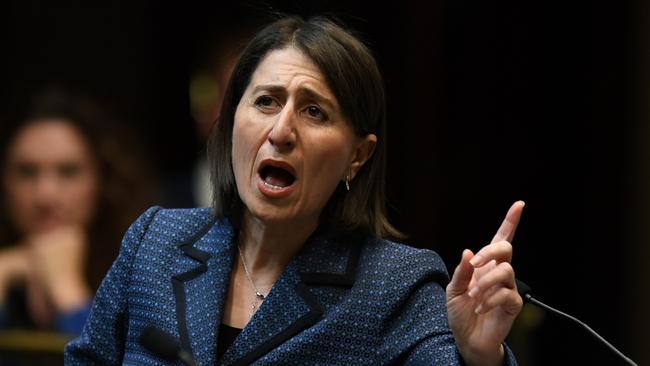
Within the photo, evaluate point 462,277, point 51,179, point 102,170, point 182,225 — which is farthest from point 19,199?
point 462,277

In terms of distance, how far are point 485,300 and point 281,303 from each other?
0.44m

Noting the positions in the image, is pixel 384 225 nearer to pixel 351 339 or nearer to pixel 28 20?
pixel 351 339

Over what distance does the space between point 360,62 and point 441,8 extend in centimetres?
295

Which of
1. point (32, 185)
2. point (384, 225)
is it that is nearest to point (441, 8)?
point (32, 185)

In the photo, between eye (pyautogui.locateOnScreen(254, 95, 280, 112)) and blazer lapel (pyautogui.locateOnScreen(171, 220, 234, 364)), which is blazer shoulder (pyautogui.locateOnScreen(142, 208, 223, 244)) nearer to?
blazer lapel (pyautogui.locateOnScreen(171, 220, 234, 364))

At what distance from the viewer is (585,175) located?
5.32 m

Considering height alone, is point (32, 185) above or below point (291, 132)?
below

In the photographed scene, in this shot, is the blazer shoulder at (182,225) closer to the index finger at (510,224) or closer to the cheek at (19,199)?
the index finger at (510,224)

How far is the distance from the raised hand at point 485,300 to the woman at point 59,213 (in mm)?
2613

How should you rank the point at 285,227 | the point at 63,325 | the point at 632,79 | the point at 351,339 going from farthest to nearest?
the point at 632,79 < the point at 63,325 < the point at 285,227 < the point at 351,339

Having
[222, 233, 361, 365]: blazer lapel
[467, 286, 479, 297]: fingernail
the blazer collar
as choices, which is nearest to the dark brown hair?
the blazer collar

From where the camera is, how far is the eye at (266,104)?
2.44m

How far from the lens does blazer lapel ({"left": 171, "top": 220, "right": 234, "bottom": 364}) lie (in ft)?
7.77

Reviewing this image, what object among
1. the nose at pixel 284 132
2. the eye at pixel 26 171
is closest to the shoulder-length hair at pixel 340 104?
the nose at pixel 284 132
